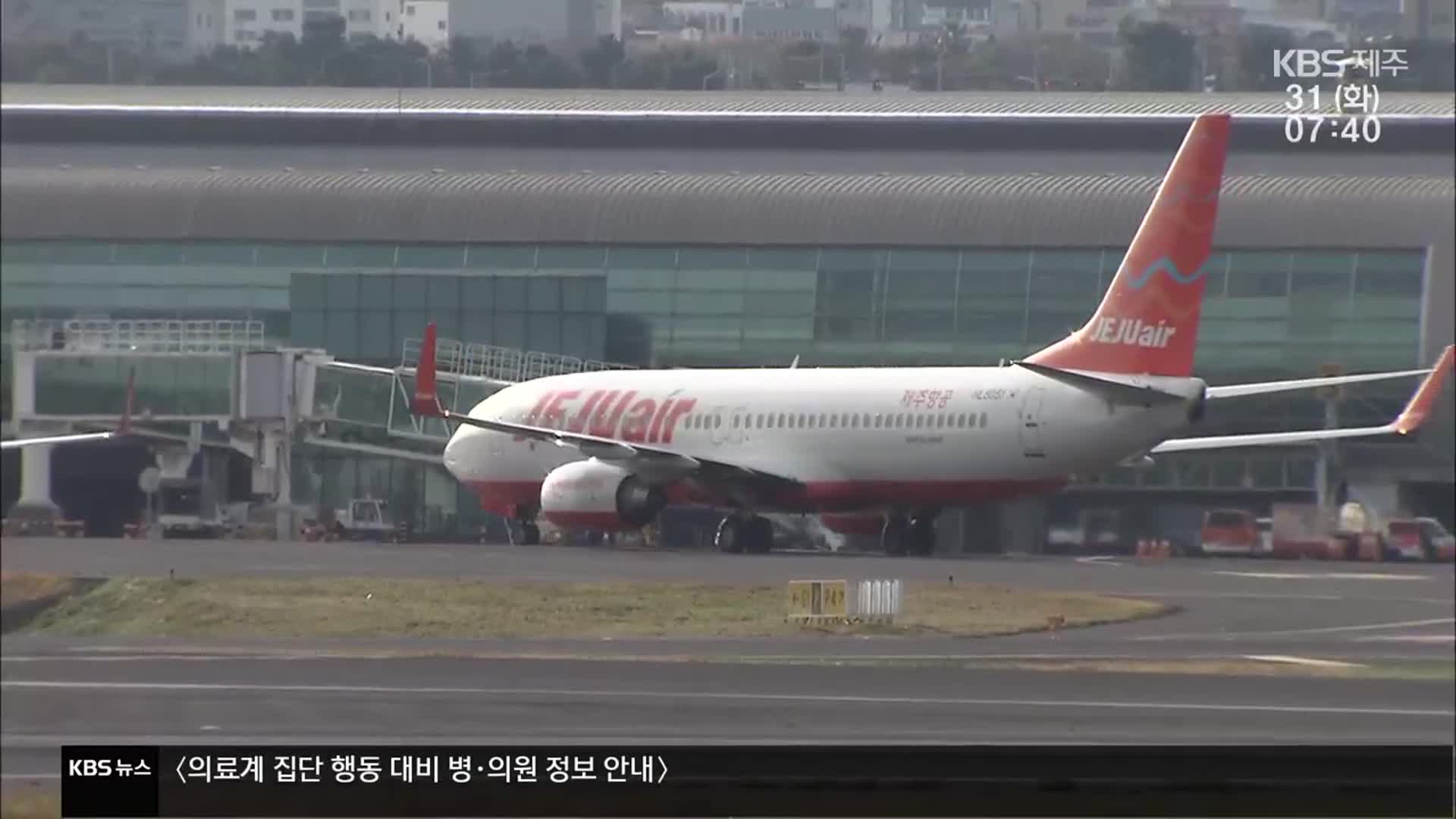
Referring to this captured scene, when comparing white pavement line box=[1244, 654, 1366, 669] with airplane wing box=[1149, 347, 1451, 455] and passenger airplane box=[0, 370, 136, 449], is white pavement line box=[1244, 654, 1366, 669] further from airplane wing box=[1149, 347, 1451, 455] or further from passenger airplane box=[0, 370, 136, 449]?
passenger airplane box=[0, 370, 136, 449]

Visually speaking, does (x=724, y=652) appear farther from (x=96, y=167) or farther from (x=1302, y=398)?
(x=96, y=167)

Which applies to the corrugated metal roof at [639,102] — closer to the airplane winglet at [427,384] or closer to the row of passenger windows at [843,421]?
the airplane winglet at [427,384]

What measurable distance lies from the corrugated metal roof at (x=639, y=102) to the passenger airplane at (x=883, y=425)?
0.70 m

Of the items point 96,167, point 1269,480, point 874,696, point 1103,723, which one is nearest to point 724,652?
point 874,696

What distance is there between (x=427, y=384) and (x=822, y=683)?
177 inches

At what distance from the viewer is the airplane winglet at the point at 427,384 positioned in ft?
25.0

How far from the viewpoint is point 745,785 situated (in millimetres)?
6746

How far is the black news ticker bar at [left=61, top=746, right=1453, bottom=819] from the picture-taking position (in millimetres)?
5770

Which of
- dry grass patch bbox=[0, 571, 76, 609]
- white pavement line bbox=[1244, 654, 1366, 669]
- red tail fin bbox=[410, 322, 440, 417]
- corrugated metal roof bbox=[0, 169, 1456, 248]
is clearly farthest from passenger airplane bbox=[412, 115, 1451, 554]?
dry grass patch bbox=[0, 571, 76, 609]

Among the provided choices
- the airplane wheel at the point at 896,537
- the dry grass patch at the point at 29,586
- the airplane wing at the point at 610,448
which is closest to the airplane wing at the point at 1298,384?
the airplane wheel at the point at 896,537

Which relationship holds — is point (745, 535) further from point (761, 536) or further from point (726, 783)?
point (726, 783)

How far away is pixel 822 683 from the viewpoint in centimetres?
1152

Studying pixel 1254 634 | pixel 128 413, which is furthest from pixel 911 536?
pixel 128 413

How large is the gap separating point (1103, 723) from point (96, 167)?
6.34 meters
